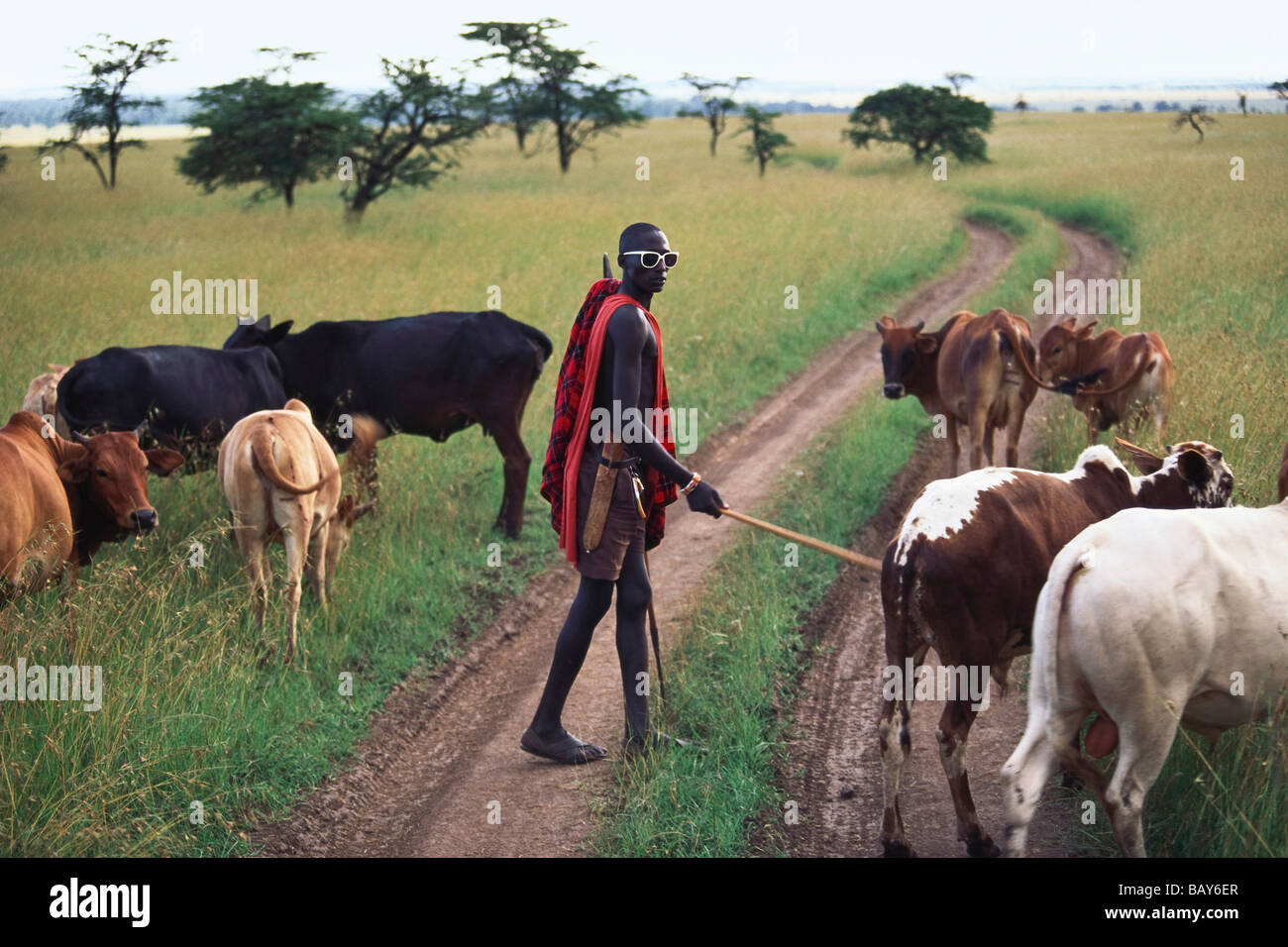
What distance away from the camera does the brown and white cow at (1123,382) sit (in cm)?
830

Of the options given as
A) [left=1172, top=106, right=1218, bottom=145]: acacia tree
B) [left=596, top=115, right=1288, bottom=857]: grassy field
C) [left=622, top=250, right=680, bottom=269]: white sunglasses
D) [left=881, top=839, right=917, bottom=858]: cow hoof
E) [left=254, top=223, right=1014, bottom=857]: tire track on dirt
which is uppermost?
[left=1172, top=106, right=1218, bottom=145]: acacia tree

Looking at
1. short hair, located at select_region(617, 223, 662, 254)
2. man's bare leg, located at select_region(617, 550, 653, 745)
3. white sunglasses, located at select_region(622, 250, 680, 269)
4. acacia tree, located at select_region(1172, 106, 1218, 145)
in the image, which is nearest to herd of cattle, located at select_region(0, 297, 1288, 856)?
man's bare leg, located at select_region(617, 550, 653, 745)

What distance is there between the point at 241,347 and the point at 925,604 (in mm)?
5781

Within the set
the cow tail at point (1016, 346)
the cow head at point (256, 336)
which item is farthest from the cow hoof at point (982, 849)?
the cow head at point (256, 336)

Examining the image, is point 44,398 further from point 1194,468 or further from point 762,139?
point 762,139

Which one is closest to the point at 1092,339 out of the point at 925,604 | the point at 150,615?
the point at 925,604

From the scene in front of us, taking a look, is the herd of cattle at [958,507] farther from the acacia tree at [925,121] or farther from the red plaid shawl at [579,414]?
the acacia tree at [925,121]

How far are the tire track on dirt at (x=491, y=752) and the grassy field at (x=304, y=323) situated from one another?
0.17 m

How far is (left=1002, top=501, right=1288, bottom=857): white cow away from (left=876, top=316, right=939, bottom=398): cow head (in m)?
5.33

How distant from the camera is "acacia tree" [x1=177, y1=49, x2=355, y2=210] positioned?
24438mm

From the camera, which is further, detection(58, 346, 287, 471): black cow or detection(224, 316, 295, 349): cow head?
detection(224, 316, 295, 349): cow head

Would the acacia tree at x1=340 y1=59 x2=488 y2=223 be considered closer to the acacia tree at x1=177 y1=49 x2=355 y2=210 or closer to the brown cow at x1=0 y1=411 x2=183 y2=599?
the acacia tree at x1=177 y1=49 x2=355 y2=210

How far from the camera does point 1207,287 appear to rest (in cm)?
1315
